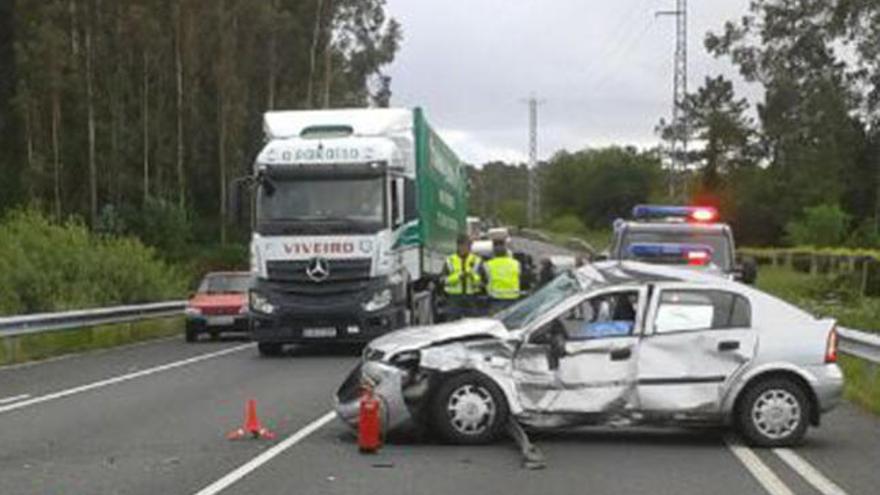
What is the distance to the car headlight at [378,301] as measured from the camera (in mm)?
20688

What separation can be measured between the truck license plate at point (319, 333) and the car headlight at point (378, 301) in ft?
2.09

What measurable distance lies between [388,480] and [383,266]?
1066 centimetres

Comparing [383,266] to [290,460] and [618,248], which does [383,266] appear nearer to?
[618,248]

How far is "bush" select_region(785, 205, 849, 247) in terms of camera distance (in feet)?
223

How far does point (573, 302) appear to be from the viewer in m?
11.9

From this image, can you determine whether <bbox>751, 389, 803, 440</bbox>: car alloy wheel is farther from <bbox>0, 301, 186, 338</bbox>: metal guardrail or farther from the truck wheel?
<bbox>0, 301, 186, 338</bbox>: metal guardrail

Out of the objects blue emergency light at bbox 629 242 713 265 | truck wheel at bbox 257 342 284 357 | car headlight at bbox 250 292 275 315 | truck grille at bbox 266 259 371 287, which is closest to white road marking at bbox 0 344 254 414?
truck wheel at bbox 257 342 284 357

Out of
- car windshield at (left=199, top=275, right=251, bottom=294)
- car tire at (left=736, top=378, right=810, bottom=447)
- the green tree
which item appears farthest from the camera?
the green tree

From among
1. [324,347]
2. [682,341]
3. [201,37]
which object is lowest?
[324,347]

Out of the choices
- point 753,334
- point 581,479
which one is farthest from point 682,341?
point 581,479

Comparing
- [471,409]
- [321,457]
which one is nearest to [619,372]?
[471,409]

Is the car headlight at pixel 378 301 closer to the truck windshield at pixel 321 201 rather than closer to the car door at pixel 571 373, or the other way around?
the truck windshield at pixel 321 201

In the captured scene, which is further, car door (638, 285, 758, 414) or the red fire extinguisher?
car door (638, 285, 758, 414)

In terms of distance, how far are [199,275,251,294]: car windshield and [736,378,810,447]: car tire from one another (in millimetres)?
16869
